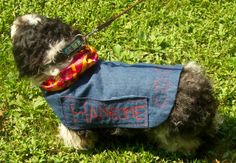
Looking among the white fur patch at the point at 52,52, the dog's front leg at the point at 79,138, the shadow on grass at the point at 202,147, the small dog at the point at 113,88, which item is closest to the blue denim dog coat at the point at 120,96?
the small dog at the point at 113,88

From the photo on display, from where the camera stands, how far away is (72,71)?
3926 mm

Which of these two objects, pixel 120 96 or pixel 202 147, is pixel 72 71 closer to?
pixel 120 96

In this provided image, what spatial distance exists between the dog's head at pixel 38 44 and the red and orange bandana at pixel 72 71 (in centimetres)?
6

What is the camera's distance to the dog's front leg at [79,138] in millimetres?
4312

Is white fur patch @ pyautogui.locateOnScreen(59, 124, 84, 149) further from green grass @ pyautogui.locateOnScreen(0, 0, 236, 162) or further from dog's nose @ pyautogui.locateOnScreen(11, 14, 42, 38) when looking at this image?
dog's nose @ pyautogui.locateOnScreen(11, 14, 42, 38)

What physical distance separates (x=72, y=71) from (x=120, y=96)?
0.45 metres

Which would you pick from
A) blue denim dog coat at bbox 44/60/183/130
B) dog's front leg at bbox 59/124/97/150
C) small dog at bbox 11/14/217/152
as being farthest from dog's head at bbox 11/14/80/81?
dog's front leg at bbox 59/124/97/150

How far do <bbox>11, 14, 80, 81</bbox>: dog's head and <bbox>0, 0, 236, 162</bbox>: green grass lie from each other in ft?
3.11

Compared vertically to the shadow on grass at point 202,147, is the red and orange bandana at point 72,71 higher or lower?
higher

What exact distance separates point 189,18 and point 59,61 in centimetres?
229

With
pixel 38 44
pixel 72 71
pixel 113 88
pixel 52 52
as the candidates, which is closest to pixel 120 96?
pixel 113 88

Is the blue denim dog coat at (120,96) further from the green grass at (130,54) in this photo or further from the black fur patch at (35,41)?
the green grass at (130,54)

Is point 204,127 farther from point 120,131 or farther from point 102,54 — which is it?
→ point 102,54

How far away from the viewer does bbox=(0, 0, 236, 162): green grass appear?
14.8 ft
